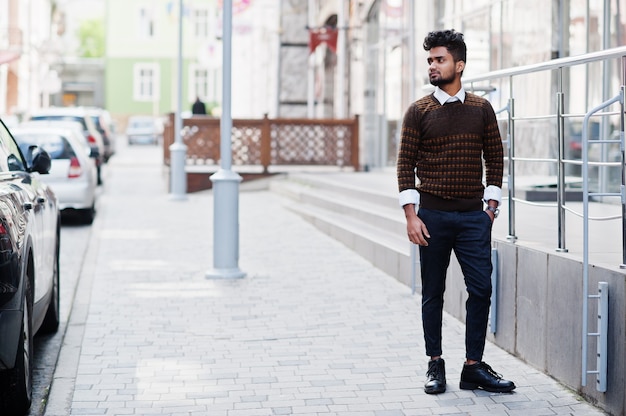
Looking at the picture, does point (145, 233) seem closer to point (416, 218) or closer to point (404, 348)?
point (404, 348)

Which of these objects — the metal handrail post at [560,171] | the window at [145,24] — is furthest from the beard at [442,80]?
the window at [145,24]

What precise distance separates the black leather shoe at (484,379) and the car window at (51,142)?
10870mm

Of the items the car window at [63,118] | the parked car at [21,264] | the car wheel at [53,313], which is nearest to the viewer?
the parked car at [21,264]

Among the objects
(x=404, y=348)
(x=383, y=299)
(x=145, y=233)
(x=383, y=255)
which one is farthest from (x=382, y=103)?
→ (x=404, y=348)

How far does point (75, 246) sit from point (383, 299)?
5651 mm

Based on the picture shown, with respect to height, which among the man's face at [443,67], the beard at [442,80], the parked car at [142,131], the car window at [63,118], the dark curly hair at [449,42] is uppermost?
the parked car at [142,131]

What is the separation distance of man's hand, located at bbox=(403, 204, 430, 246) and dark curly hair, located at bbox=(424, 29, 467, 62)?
80 cm

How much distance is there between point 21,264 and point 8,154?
1.69 m

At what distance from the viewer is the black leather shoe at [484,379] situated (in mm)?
6141

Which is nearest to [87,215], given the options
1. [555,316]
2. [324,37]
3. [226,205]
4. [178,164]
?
[178,164]

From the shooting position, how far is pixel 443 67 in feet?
19.2

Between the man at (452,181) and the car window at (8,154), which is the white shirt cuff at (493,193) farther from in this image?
the car window at (8,154)

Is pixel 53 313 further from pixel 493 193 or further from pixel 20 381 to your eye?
pixel 493 193

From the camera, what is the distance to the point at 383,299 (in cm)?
952
